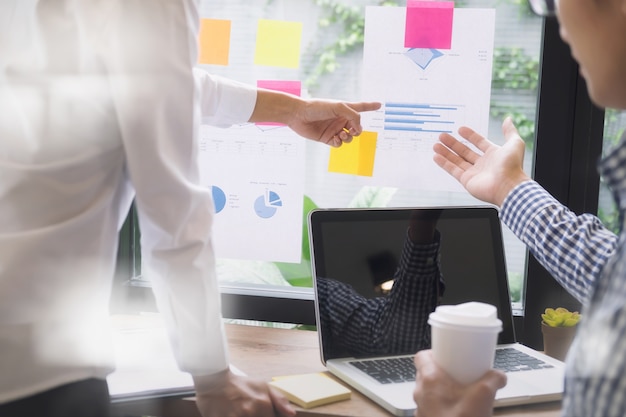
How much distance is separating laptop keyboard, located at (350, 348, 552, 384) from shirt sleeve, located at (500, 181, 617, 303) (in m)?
0.17

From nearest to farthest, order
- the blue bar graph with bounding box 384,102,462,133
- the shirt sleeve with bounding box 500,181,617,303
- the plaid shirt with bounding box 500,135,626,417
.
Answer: the plaid shirt with bounding box 500,135,626,417 < the shirt sleeve with bounding box 500,181,617,303 < the blue bar graph with bounding box 384,102,462,133

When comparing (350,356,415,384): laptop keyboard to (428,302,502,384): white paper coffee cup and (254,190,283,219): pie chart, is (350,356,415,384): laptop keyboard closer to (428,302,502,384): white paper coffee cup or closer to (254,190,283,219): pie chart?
(428,302,502,384): white paper coffee cup

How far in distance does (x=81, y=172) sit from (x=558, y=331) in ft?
3.09

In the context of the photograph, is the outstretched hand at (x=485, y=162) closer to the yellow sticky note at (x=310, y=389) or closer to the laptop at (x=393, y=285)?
the laptop at (x=393, y=285)

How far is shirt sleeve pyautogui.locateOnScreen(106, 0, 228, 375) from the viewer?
1.00 metres

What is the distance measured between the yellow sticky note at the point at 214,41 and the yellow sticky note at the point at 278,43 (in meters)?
0.07

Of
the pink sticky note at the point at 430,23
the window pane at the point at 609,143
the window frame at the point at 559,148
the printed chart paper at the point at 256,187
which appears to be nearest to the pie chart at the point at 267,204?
the printed chart paper at the point at 256,187

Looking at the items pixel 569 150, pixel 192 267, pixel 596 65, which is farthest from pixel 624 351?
pixel 569 150

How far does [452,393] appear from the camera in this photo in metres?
1.00

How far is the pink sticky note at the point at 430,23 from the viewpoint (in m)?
1.59

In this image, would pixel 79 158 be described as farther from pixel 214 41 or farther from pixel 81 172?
pixel 214 41

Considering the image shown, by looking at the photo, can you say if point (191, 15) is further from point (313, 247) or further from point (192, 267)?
A: point (313, 247)

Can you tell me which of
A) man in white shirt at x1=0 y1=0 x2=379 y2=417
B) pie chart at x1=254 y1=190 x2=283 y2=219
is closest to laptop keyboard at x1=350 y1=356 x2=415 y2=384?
man in white shirt at x1=0 y1=0 x2=379 y2=417

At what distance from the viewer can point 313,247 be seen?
1.39 metres
